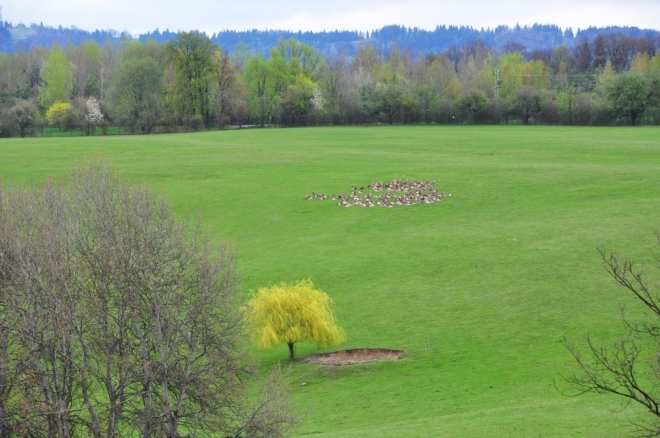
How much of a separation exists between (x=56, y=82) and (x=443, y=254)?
13847 cm

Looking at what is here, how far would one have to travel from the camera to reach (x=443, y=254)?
43.4 m

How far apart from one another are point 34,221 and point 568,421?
1605 cm

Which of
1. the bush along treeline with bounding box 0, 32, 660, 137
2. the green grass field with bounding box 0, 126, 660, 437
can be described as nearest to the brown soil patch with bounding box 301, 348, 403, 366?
the green grass field with bounding box 0, 126, 660, 437

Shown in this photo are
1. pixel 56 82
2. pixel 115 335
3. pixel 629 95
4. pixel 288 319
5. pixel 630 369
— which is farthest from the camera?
pixel 56 82

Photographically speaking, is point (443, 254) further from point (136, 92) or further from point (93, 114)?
point (93, 114)

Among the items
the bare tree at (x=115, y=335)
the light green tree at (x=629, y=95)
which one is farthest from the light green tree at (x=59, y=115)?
the bare tree at (x=115, y=335)

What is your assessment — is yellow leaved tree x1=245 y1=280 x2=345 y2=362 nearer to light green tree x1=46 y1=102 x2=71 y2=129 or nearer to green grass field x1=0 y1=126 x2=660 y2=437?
green grass field x1=0 y1=126 x2=660 y2=437

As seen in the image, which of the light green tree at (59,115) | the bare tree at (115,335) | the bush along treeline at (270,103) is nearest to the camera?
the bare tree at (115,335)

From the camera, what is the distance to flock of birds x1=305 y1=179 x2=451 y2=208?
56.8 m

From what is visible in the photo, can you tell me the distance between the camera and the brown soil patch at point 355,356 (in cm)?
3053

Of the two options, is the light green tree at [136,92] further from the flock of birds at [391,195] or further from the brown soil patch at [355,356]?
the brown soil patch at [355,356]

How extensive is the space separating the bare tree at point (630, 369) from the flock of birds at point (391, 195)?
21252mm

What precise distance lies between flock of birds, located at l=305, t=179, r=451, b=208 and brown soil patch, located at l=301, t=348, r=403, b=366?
2547cm

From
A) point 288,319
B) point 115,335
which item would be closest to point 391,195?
point 288,319
